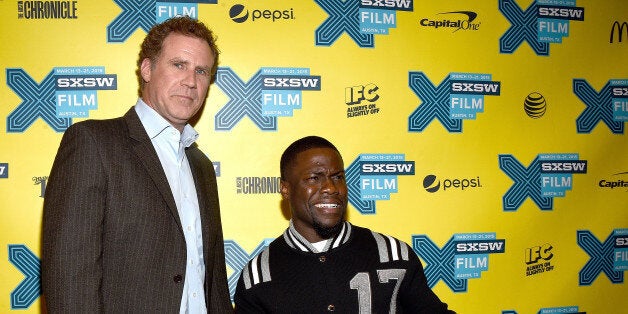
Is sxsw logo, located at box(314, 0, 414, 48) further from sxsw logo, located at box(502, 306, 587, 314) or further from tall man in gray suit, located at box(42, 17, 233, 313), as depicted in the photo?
sxsw logo, located at box(502, 306, 587, 314)

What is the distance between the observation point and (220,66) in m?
2.38

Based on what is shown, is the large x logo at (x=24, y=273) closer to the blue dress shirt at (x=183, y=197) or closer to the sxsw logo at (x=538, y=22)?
the blue dress shirt at (x=183, y=197)

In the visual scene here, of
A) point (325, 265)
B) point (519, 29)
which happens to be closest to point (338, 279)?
point (325, 265)

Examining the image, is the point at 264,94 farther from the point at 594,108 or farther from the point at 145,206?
the point at 594,108

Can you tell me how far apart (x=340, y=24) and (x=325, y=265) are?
4.26 ft

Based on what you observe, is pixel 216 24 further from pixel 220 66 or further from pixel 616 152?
pixel 616 152

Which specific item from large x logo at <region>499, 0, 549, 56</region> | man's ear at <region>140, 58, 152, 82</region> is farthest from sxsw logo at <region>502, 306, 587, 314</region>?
man's ear at <region>140, 58, 152, 82</region>

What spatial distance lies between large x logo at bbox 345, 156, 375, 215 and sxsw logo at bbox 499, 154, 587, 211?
78cm

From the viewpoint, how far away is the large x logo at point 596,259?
2.70 m

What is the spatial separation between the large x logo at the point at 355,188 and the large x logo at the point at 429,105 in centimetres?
35

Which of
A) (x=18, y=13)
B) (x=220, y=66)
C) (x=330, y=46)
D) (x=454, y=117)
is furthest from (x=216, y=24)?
(x=454, y=117)

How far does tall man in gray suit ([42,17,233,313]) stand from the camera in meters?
1.33

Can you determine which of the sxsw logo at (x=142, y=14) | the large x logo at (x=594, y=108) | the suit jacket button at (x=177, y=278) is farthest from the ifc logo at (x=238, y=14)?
the large x logo at (x=594, y=108)

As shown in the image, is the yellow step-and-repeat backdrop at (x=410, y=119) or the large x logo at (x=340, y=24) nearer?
the yellow step-and-repeat backdrop at (x=410, y=119)
